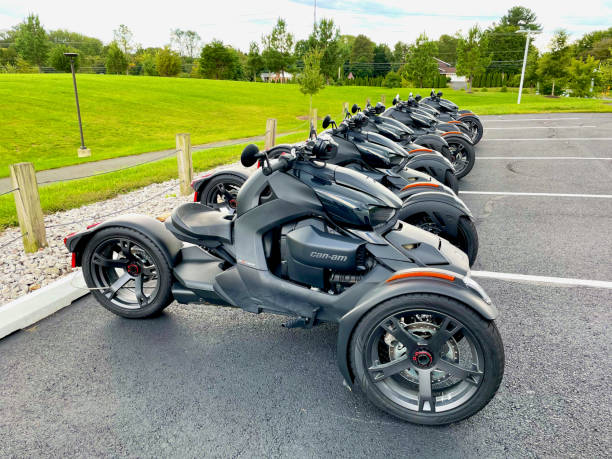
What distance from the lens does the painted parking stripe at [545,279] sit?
162 inches

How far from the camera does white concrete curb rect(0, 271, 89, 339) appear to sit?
3.38 metres

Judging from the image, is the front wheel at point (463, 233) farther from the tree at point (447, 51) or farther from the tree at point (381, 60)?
the tree at point (447, 51)

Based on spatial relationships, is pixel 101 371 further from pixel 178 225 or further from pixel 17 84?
pixel 17 84

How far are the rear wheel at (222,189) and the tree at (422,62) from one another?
5440cm

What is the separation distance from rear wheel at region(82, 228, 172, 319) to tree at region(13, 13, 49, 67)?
83.2m

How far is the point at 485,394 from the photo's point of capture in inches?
91.0

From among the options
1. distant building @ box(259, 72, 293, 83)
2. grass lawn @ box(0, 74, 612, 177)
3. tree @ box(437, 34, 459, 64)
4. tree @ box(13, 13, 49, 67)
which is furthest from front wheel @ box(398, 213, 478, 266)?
tree @ box(437, 34, 459, 64)

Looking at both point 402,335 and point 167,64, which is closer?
point 402,335

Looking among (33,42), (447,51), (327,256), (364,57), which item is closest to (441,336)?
(327,256)

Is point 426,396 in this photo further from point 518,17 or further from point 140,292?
point 518,17

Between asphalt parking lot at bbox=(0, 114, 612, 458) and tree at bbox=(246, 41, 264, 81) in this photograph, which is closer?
asphalt parking lot at bbox=(0, 114, 612, 458)

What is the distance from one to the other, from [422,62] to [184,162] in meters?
53.9

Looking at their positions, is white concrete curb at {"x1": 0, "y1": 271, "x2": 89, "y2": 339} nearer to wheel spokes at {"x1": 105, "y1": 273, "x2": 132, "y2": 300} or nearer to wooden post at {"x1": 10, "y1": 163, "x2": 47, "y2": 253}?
wheel spokes at {"x1": 105, "y1": 273, "x2": 132, "y2": 300}

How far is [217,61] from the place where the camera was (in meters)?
72.6
